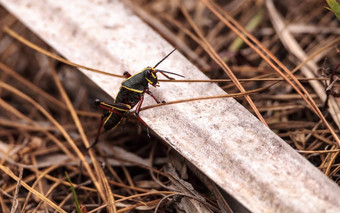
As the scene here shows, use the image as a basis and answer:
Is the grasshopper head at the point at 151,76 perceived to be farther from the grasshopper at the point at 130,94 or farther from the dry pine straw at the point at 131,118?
the dry pine straw at the point at 131,118

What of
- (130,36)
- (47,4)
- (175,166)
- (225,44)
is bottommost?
(175,166)

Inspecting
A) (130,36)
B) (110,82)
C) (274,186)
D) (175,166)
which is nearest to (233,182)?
(274,186)

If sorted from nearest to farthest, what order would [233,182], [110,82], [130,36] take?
[233,182], [110,82], [130,36]

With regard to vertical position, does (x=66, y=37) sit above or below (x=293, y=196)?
above

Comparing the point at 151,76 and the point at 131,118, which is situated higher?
the point at 151,76

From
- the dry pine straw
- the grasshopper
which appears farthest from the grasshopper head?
the dry pine straw

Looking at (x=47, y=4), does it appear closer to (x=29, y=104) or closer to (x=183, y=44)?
(x=29, y=104)

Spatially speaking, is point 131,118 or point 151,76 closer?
point 151,76

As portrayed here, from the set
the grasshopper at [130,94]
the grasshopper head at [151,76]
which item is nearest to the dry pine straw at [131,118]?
the grasshopper at [130,94]

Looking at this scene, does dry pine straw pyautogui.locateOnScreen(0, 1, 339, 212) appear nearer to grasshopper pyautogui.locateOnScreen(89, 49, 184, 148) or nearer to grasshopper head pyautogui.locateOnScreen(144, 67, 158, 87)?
grasshopper pyautogui.locateOnScreen(89, 49, 184, 148)

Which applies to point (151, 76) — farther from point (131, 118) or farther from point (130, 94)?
point (131, 118)

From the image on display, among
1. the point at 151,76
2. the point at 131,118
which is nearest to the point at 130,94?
the point at 151,76
